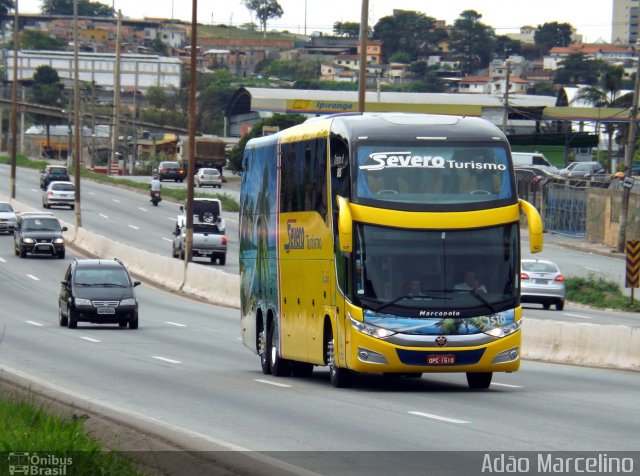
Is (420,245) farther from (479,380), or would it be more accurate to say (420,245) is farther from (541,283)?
(541,283)

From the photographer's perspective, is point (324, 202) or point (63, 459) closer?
point (63, 459)

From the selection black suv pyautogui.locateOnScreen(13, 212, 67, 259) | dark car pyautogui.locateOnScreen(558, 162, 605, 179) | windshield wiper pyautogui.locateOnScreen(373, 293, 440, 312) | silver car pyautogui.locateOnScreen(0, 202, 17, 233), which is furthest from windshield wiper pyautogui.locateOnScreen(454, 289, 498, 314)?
dark car pyautogui.locateOnScreen(558, 162, 605, 179)

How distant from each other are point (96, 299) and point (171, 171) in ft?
234

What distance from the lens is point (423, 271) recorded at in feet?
58.6

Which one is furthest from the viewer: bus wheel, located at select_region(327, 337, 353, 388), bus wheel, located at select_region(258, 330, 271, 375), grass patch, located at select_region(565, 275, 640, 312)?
grass patch, located at select_region(565, 275, 640, 312)

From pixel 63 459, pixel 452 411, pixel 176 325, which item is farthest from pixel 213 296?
pixel 63 459

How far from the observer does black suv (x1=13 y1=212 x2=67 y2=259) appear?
5712 cm

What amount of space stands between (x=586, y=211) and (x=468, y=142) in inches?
2196

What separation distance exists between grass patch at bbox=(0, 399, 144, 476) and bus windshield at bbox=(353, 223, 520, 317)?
700cm

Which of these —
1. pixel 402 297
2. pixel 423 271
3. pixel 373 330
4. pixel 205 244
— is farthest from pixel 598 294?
pixel 373 330

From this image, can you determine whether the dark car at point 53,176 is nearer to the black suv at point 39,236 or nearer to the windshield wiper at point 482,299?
the black suv at point 39,236

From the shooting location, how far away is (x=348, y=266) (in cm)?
1789

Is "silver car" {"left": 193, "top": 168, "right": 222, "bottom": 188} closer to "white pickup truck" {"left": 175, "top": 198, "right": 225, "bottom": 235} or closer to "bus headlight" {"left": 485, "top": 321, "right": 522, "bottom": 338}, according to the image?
"white pickup truck" {"left": 175, "top": 198, "right": 225, "bottom": 235}

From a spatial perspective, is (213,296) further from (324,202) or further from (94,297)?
(324,202)
